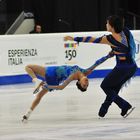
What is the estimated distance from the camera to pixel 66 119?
10.4 m

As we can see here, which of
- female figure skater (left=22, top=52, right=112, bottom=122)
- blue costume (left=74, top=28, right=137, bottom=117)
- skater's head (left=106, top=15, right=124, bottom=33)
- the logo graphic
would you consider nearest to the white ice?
blue costume (left=74, top=28, right=137, bottom=117)

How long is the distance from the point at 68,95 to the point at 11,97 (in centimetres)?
128

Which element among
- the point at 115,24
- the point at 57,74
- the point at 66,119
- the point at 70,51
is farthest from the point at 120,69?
the point at 70,51

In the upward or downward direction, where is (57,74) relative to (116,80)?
upward

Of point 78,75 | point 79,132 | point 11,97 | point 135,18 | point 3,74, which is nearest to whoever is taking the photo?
point 79,132

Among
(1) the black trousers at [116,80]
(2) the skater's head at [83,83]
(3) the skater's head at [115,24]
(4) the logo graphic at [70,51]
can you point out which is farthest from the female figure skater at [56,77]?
(4) the logo graphic at [70,51]

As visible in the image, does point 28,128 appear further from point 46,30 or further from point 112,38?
point 46,30

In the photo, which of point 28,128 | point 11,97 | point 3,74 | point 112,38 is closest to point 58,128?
point 28,128

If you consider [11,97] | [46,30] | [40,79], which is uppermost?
[40,79]

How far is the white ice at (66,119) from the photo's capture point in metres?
→ 8.48

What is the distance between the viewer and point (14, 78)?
60.2 ft

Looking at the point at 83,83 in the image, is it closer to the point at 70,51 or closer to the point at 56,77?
the point at 56,77

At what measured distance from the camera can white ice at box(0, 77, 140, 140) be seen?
8.48 meters

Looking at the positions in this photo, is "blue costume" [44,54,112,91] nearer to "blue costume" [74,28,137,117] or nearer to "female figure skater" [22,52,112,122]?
"female figure skater" [22,52,112,122]
